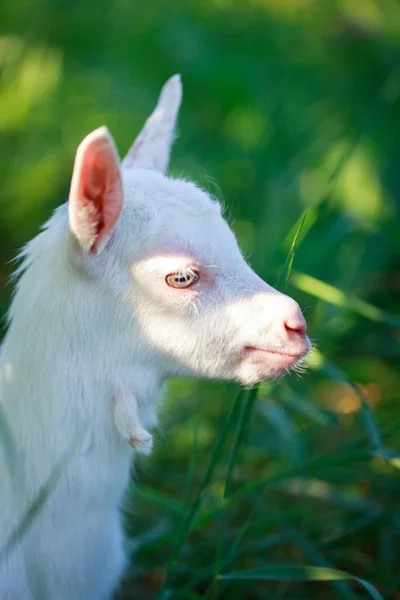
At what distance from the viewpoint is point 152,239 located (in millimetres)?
1718

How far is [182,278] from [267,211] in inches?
94.0

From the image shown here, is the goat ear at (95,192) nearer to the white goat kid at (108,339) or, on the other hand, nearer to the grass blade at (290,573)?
the white goat kid at (108,339)

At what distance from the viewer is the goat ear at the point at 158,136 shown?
209 cm

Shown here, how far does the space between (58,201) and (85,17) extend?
1.30 m

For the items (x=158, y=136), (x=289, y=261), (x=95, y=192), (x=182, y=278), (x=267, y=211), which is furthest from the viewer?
(x=267, y=211)

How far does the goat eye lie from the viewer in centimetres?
171

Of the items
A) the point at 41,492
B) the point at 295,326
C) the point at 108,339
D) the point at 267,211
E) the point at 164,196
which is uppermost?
the point at 164,196

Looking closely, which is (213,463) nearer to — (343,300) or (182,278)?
(182,278)

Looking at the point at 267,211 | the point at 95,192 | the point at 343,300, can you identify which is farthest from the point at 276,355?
the point at 267,211

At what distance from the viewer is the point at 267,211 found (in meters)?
4.04

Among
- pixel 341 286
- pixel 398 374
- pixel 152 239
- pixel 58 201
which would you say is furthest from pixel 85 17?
pixel 152 239

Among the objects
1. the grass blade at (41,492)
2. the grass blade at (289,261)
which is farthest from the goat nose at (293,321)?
the grass blade at (41,492)

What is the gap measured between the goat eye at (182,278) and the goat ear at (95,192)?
17 centimetres

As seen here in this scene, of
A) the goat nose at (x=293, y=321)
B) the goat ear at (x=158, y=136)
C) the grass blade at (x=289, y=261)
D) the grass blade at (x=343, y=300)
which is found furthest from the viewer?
the grass blade at (x=343, y=300)
